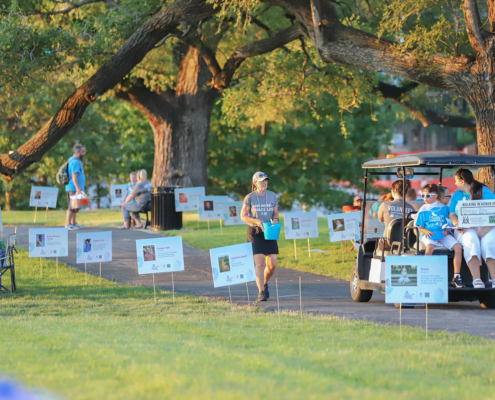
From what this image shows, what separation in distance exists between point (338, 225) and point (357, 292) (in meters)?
4.23

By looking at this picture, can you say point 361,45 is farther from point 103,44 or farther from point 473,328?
point 473,328

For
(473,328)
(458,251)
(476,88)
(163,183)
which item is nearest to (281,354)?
(473,328)

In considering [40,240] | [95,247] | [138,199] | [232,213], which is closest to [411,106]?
[232,213]

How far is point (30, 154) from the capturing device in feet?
53.9

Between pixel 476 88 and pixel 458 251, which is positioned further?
pixel 476 88

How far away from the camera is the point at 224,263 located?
9.62 meters

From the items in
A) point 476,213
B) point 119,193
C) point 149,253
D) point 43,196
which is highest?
point 119,193

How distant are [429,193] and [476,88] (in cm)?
491

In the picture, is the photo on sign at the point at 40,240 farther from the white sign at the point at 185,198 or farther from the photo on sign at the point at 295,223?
the white sign at the point at 185,198

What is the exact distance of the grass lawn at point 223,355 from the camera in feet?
17.3

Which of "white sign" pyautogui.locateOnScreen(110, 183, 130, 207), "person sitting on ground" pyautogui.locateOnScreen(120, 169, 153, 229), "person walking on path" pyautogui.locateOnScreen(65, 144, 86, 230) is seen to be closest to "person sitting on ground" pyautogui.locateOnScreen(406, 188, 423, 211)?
"person walking on path" pyautogui.locateOnScreen(65, 144, 86, 230)

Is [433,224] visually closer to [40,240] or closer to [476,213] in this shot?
[476,213]

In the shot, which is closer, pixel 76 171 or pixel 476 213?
pixel 476 213

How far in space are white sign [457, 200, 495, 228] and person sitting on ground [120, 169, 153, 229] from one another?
43.0ft
